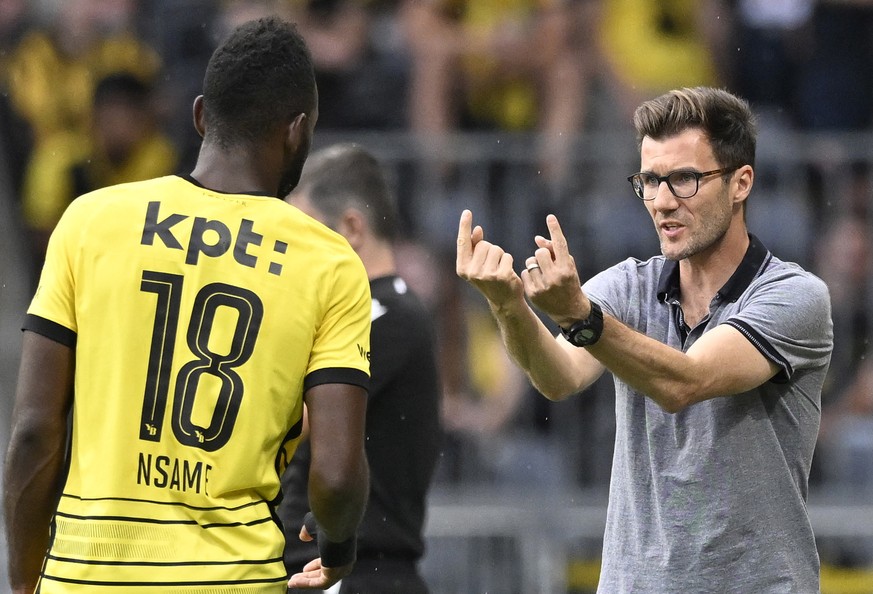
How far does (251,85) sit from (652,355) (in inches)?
45.9

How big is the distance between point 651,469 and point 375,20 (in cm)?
583

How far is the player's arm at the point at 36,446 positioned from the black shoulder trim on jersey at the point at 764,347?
166 centimetres

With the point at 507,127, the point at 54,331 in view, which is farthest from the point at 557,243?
the point at 507,127

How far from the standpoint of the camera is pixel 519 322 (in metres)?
3.52

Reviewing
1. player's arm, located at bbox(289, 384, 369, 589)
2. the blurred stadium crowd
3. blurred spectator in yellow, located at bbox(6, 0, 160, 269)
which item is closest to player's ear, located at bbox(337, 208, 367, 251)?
player's arm, located at bbox(289, 384, 369, 589)

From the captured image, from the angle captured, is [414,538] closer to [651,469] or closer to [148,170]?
[651,469]

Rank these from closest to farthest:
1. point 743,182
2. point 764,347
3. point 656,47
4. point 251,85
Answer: point 251,85 < point 764,347 < point 743,182 < point 656,47

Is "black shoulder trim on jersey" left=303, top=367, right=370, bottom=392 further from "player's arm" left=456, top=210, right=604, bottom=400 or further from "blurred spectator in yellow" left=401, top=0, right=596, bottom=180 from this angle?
"blurred spectator in yellow" left=401, top=0, right=596, bottom=180

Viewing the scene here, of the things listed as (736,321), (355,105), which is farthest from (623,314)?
(355,105)

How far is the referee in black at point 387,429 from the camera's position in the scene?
4.50 m

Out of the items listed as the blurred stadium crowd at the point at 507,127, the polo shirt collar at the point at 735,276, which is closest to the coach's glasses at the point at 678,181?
the polo shirt collar at the point at 735,276

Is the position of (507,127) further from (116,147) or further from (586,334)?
(586,334)

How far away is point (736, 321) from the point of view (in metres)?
3.55

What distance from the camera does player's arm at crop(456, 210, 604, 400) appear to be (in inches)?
131
